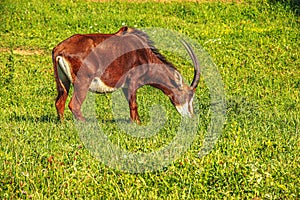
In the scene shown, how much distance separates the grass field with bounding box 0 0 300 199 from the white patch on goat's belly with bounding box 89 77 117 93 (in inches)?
17.8

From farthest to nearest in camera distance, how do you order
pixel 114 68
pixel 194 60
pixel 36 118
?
pixel 36 118 → pixel 114 68 → pixel 194 60

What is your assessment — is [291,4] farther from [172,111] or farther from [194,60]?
[194,60]

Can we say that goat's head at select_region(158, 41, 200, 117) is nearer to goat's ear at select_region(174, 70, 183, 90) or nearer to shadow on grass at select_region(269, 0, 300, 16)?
goat's ear at select_region(174, 70, 183, 90)

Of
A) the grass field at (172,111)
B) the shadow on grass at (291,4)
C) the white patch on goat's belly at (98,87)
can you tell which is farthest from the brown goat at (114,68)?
the shadow on grass at (291,4)

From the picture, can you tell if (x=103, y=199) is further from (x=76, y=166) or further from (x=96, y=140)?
(x=96, y=140)

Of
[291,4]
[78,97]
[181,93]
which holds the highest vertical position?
[78,97]

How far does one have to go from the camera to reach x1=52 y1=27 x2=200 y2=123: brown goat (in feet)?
32.2

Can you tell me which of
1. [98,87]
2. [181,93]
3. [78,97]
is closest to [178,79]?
[181,93]

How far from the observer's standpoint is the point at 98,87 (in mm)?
10031

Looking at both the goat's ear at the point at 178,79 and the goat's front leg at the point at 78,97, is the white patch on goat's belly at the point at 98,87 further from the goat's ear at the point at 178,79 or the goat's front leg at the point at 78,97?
the goat's ear at the point at 178,79

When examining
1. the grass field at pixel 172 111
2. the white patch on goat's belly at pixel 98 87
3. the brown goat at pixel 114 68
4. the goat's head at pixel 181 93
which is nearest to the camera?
the grass field at pixel 172 111

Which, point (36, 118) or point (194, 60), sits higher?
point (194, 60)

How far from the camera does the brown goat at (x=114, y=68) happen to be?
9.80 meters

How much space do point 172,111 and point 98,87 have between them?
1323mm
